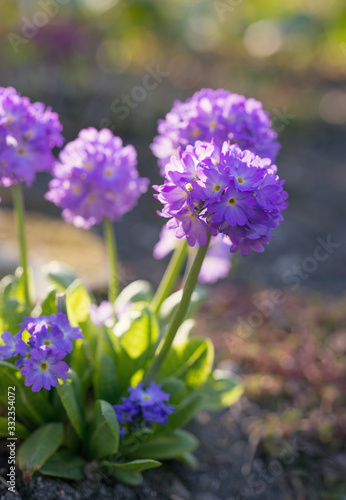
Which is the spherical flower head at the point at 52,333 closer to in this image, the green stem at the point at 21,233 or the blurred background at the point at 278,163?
the green stem at the point at 21,233

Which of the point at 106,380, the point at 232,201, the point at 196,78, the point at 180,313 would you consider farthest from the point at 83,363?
the point at 196,78

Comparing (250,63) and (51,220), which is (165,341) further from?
(250,63)

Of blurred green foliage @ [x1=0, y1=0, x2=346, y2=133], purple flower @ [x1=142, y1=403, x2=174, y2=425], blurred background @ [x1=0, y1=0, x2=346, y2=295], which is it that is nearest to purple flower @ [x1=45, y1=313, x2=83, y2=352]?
purple flower @ [x1=142, y1=403, x2=174, y2=425]

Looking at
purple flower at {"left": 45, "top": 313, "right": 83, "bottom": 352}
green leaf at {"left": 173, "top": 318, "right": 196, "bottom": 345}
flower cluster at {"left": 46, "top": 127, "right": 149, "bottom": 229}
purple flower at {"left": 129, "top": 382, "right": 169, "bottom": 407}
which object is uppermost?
flower cluster at {"left": 46, "top": 127, "right": 149, "bottom": 229}

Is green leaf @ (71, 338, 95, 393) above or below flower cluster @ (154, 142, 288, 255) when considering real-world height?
below

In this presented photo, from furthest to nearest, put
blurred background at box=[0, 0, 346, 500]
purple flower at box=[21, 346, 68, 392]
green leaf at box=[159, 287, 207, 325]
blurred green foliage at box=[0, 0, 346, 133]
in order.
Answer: blurred green foliage at box=[0, 0, 346, 133] → blurred background at box=[0, 0, 346, 500] → green leaf at box=[159, 287, 207, 325] → purple flower at box=[21, 346, 68, 392]

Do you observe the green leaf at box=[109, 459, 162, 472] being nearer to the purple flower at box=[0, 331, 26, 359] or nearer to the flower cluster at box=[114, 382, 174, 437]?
the flower cluster at box=[114, 382, 174, 437]
